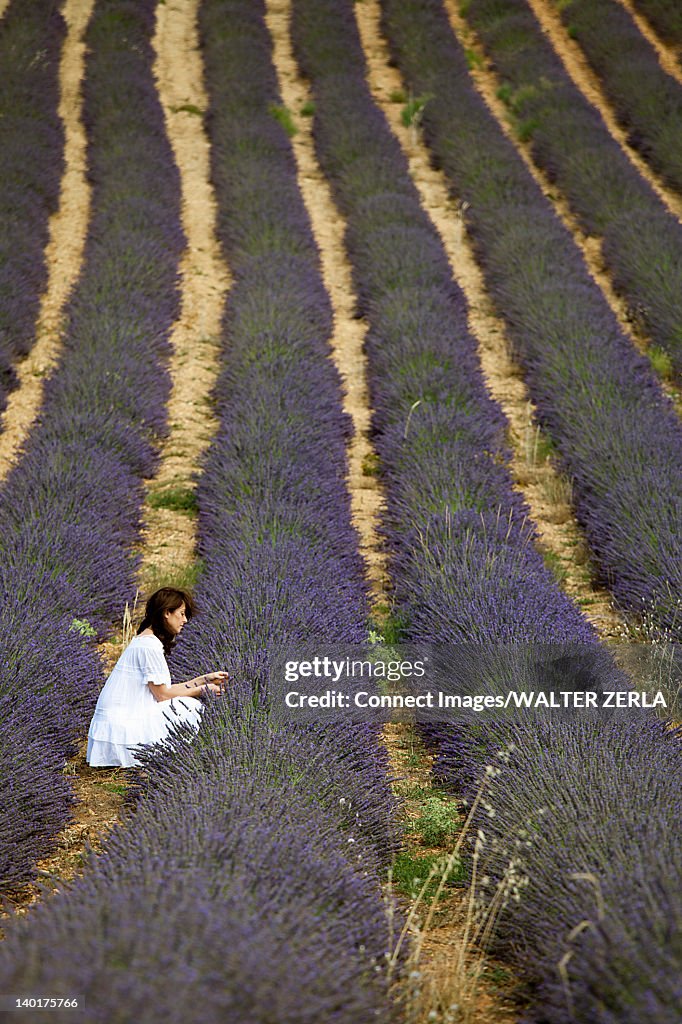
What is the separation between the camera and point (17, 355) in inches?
299

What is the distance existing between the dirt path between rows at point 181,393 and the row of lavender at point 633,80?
4.53 metres

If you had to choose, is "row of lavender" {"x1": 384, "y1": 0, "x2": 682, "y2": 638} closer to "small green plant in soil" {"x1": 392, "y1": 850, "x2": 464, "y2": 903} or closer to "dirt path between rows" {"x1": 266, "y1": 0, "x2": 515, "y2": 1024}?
"dirt path between rows" {"x1": 266, "y1": 0, "x2": 515, "y2": 1024}

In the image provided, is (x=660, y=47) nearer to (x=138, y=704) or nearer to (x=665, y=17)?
(x=665, y=17)

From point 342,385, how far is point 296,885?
5342mm

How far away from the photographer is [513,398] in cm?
724

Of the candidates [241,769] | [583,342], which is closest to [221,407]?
[583,342]

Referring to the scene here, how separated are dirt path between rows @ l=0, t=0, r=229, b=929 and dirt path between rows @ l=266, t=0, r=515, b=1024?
0.80 metres

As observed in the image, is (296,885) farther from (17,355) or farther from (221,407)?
(17,355)

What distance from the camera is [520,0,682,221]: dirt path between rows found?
10.6m

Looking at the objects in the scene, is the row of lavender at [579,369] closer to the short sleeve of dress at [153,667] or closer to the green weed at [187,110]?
the short sleeve of dress at [153,667]

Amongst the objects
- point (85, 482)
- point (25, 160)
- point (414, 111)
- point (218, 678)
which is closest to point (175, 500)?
point (85, 482)

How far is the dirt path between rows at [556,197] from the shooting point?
7.90 meters

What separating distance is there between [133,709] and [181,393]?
4.13m
